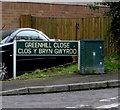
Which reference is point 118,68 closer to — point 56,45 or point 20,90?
point 56,45

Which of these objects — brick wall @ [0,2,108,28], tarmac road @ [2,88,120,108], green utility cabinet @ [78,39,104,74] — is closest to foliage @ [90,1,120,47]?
green utility cabinet @ [78,39,104,74]

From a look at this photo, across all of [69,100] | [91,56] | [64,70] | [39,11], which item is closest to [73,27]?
[39,11]

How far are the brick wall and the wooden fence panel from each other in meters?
0.59

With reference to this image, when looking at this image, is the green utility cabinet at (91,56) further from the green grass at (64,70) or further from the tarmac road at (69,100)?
the tarmac road at (69,100)

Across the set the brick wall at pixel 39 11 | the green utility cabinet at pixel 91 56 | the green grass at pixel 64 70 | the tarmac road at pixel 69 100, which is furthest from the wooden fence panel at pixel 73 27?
the tarmac road at pixel 69 100

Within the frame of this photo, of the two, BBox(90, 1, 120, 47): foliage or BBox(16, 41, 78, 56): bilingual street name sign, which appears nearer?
BBox(16, 41, 78, 56): bilingual street name sign

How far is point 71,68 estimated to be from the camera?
12.6m

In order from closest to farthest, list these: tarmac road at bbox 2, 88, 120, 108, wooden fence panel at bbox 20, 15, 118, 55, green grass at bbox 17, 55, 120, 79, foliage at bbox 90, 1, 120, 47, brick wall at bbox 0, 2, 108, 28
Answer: tarmac road at bbox 2, 88, 120, 108
green grass at bbox 17, 55, 120, 79
foliage at bbox 90, 1, 120, 47
wooden fence panel at bbox 20, 15, 118, 55
brick wall at bbox 0, 2, 108, 28

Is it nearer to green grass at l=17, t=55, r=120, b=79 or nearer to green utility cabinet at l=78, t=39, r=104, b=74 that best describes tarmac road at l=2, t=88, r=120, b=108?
green utility cabinet at l=78, t=39, r=104, b=74

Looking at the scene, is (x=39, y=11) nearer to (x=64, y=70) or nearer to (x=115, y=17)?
(x=115, y=17)

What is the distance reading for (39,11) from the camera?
15.5 meters

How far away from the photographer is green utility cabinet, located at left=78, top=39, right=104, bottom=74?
11.6m

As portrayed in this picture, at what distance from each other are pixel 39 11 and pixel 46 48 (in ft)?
13.0

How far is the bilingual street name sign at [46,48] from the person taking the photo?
11.7 m
